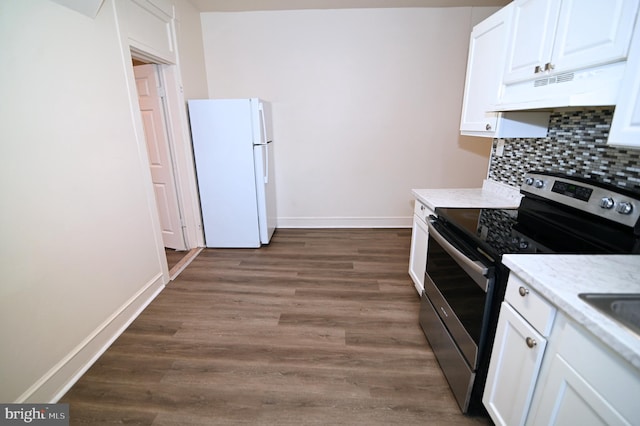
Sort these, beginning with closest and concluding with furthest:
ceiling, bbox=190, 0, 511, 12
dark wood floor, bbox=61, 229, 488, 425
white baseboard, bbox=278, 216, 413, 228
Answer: dark wood floor, bbox=61, 229, 488, 425 < ceiling, bbox=190, 0, 511, 12 < white baseboard, bbox=278, 216, 413, 228

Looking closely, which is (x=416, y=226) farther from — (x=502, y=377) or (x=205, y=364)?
(x=205, y=364)

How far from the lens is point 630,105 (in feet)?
3.19

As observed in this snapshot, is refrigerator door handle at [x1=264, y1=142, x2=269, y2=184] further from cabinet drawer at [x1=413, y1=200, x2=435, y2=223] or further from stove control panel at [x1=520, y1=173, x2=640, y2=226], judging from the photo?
stove control panel at [x1=520, y1=173, x2=640, y2=226]

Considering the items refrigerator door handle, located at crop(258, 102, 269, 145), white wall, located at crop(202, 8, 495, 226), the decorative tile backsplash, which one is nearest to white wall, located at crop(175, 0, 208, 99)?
white wall, located at crop(202, 8, 495, 226)

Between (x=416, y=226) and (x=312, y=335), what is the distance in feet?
4.04

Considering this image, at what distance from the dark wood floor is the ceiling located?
9.83 feet

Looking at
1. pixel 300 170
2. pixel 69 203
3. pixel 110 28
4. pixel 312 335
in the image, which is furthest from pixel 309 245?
pixel 110 28

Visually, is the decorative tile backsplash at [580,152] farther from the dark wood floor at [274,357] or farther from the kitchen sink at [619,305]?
the dark wood floor at [274,357]

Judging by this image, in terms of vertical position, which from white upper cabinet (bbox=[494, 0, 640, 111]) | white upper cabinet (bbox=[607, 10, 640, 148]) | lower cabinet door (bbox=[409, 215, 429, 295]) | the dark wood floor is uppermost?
white upper cabinet (bbox=[494, 0, 640, 111])

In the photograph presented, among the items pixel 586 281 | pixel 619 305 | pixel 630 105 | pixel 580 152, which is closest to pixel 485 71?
pixel 580 152

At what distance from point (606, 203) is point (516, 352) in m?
0.83

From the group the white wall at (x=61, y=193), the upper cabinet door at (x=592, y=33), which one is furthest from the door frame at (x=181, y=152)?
the upper cabinet door at (x=592, y=33)

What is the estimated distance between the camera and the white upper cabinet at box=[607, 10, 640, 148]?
3.11 ft

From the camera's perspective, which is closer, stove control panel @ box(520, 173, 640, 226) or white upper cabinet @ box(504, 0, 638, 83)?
white upper cabinet @ box(504, 0, 638, 83)
